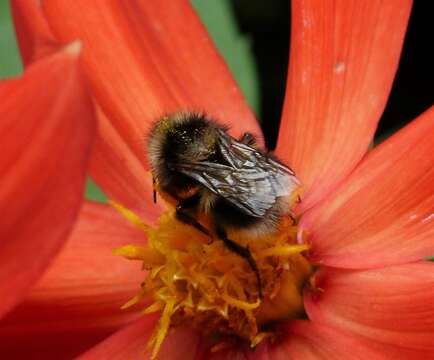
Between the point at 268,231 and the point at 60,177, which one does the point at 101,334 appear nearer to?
the point at 268,231

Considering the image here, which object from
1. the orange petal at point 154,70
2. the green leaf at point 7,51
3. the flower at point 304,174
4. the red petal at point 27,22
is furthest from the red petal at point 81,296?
the green leaf at point 7,51

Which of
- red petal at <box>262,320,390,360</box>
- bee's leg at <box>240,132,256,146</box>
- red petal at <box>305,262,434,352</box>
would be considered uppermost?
bee's leg at <box>240,132,256,146</box>

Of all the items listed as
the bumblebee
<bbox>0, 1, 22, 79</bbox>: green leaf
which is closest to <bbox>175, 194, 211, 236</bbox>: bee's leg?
the bumblebee

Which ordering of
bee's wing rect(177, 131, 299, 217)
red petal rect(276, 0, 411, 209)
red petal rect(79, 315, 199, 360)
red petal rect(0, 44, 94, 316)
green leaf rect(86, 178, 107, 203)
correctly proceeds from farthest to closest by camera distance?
1. green leaf rect(86, 178, 107, 203)
2. red petal rect(276, 0, 411, 209)
3. red petal rect(79, 315, 199, 360)
4. bee's wing rect(177, 131, 299, 217)
5. red petal rect(0, 44, 94, 316)

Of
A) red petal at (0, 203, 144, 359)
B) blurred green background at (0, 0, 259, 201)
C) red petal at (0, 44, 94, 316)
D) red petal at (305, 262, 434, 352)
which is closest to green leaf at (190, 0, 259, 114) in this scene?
blurred green background at (0, 0, 259, 201)

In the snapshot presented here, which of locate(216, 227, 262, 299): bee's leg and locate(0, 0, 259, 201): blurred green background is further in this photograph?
locate(0, 0, 259, 201): blurred green background

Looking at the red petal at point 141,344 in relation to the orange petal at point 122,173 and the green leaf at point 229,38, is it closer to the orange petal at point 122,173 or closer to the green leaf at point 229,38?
the orange petal at point 122,173

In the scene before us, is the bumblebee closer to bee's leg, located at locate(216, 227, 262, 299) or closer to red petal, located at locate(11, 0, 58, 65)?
bee's leg, located at locate(216, 227, 262, 299)

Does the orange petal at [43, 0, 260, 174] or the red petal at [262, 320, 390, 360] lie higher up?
the orange petal at [43, 0, 260, 174]

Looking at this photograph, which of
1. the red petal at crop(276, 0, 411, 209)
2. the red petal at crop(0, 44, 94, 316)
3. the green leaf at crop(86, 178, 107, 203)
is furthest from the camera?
the green leaf at crop(86, 178, 107, 203)
